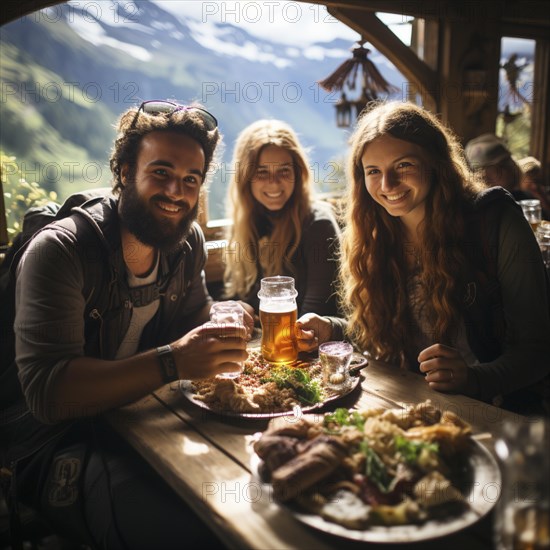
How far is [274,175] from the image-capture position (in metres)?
2.79

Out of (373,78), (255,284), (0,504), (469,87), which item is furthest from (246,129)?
(469,87)

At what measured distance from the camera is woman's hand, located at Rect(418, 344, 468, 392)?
1600 mm

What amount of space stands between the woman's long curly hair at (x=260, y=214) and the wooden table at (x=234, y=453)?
3.84 feet

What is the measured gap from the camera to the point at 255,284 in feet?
9.58

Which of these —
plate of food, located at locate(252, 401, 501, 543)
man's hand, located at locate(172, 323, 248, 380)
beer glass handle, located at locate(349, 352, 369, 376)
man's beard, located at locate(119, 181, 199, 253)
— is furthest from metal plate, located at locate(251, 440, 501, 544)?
man's beard, located at locate(119, 181, 199, 253)

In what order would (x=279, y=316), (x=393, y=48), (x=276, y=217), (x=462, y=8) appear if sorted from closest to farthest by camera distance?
(x=279, y=316)
(x=276, y=217)
(x=393, y=48)
(x=462, y=8)

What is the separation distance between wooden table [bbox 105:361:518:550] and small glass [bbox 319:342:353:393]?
0.17 feet

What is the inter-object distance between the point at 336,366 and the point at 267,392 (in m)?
0.23

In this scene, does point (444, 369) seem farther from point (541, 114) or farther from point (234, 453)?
point (541, 114)

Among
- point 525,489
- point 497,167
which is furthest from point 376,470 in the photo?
point 497,167

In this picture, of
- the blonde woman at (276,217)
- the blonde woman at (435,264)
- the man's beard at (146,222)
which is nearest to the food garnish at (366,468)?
the blonde woman at (435,264)

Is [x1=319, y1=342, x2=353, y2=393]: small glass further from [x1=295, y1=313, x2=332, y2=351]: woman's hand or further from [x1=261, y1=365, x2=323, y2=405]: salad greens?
[x1=295, y1=313, x2=332, y2=351]: woman's hand

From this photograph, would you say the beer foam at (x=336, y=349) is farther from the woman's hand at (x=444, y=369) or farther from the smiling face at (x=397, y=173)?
the smiling face at (x=397, y=173)

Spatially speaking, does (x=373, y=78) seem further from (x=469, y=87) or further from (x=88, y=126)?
(x=88, y=126)
